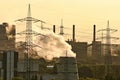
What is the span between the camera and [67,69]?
55312 millimetres

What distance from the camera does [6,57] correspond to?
52.9 meters

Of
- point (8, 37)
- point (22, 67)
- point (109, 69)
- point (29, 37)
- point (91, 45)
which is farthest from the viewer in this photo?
point (91, 45)

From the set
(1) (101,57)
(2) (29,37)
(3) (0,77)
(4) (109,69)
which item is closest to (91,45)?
(1) (101,57)

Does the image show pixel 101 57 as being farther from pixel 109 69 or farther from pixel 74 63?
pixel 74 63

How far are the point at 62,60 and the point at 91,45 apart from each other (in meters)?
81.9

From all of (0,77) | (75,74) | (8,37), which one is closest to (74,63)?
(75,74)

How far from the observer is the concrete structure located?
55.2 m

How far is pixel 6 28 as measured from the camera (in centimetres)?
12331

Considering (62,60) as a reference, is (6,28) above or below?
above

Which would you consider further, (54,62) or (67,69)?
(54,62)

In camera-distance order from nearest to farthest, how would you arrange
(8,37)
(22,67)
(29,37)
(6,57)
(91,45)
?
1. (29,37)
2. (6,57)
3. (22,67)
4. (8,37)
5. (91,45)

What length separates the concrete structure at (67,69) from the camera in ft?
181

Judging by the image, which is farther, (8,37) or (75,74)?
(8,37)

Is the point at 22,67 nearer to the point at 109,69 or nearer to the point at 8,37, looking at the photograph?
the point at 109,69
